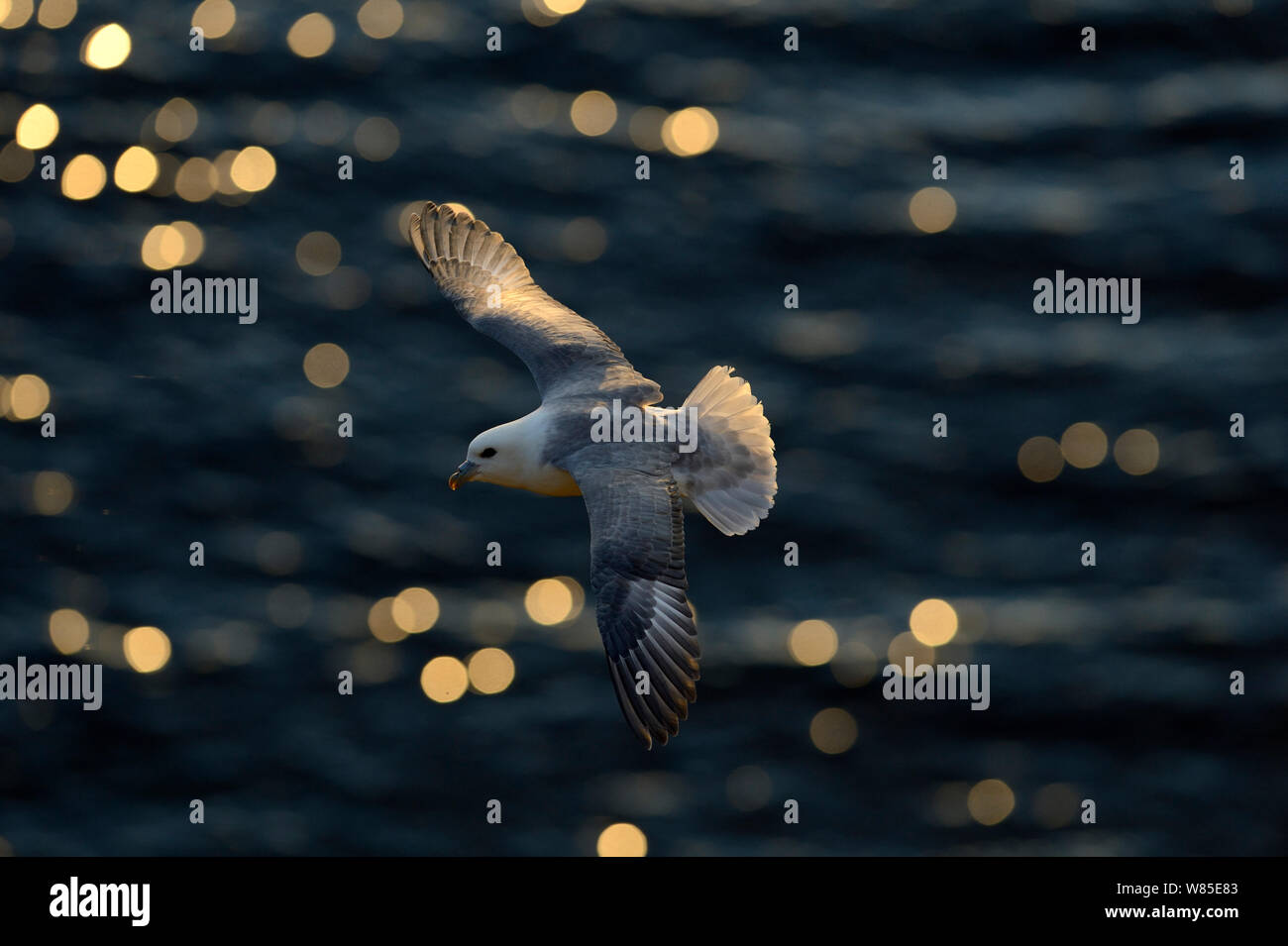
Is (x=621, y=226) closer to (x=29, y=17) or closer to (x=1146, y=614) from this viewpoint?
(x=1146, y=614)

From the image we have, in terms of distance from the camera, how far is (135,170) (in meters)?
21.5

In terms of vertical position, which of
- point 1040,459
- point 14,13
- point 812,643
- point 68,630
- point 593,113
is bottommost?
point 812,643

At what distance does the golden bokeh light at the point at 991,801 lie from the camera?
16875mm

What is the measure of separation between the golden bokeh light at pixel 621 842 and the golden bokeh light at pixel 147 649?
479 cm

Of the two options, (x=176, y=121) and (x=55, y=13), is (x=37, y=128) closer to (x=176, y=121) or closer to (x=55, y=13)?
(x=176, y=121)

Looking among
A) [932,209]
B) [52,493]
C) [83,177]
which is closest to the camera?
[52,493]

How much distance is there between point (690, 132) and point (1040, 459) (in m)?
5.78

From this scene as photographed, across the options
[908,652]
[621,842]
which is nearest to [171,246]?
[621,842]

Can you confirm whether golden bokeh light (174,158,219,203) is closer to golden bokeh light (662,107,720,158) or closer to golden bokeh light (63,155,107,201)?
golden bokeh light (63,155,107,201)

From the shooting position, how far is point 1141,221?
2031 cm

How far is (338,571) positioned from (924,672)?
593 cm

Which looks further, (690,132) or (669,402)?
(690,132)

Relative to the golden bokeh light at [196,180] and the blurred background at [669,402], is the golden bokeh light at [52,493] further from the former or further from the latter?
the golden bokeh light at [196,180]

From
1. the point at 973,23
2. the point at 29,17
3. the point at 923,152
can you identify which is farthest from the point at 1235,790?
the point at 29,17
